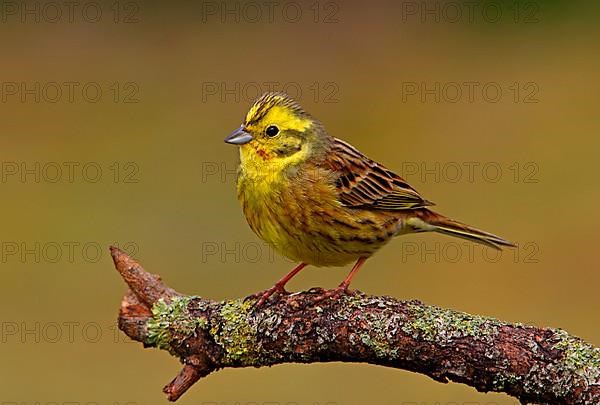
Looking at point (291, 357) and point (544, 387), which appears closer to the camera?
point (544, 387)

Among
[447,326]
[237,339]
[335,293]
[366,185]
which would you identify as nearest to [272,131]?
[366,185]

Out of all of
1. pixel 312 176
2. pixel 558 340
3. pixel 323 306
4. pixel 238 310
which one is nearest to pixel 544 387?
pixel 558 340

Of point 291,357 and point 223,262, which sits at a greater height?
point 223,262

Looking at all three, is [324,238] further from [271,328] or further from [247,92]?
[247,92]

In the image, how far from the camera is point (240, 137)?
428cm

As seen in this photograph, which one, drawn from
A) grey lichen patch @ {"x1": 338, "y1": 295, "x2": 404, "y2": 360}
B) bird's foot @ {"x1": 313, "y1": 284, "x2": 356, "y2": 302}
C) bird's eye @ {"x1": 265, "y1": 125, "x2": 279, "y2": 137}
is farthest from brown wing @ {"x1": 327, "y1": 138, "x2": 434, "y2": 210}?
grey lichen patch @ {"x1": 338, "y1": 295, "x2": 404, "y2": 360}

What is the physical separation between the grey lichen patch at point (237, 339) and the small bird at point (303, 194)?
27cm

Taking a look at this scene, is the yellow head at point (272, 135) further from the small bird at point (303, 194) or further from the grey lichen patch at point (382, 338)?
the grey lichen patch at point (382, 338)

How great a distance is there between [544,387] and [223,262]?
296 inches

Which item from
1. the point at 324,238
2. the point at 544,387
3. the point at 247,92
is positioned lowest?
the point at 544,387

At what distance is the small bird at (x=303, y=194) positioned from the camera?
422 cm

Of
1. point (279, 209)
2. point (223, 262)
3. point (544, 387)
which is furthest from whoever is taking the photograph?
→ point (223, 262)

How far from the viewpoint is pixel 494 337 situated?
3398mm

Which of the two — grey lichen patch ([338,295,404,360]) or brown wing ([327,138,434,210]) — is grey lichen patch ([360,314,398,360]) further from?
brown wing ([327,138,434,210])
